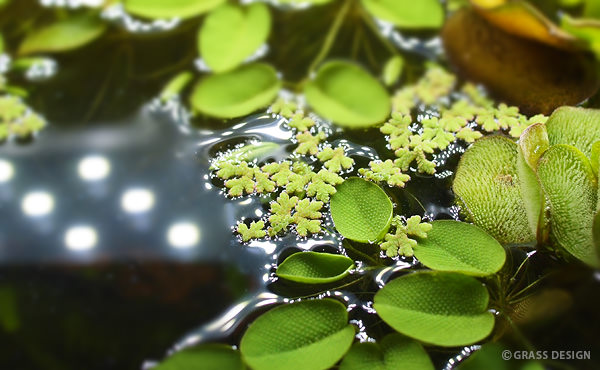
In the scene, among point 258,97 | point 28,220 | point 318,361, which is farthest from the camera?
point 258,97

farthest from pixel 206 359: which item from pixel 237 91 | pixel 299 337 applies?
pixel 237 91

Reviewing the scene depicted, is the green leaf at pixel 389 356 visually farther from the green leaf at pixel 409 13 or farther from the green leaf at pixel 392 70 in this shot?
the green leaf at pixel 409 13

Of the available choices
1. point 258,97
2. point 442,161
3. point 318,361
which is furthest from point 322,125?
point 318,361

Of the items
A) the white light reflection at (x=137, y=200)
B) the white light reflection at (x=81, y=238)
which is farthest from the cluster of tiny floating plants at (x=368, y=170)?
the white light reflection at (x=81, y=238)

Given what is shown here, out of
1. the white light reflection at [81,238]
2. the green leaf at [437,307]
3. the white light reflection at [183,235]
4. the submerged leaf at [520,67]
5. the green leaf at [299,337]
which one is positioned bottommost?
the white light reflection at [81,238]

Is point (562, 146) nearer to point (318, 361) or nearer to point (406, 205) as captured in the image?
point (406, 205)

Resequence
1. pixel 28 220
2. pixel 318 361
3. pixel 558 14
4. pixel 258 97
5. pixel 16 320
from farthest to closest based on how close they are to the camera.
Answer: pixel 558 14 → pixel 258 97 → pixel 28 220 → pixel 16 320 → pixel 318 361

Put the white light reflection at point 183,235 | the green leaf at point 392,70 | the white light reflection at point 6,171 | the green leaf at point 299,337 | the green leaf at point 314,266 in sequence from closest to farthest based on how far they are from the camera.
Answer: the green leaf at point 299,337 < the green leaf at point 314,266 < the white light reflection at point 183,235 < the white light reflection at point 6,171 < the green leaf at point 392,70
